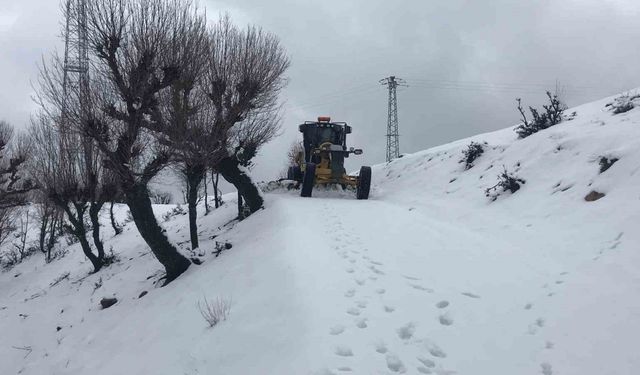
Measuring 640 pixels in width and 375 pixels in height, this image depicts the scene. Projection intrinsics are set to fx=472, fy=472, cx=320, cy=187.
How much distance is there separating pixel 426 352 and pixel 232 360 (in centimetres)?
179

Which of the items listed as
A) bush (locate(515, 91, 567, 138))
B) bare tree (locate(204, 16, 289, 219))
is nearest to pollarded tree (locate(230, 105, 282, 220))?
bare tree (locate(204, 16, 289, 219))

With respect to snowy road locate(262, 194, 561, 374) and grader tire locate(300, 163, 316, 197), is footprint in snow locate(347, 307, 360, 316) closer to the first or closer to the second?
snowy road locate(262, 194, 561, 374)

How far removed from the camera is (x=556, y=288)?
219 inches

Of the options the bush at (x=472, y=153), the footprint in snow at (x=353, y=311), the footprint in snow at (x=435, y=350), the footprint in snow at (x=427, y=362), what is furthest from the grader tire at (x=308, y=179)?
the footprint in snow at (x=427, y=362)

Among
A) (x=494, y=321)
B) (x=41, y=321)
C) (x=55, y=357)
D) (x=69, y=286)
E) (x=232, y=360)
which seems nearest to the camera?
(x=232, y=360)

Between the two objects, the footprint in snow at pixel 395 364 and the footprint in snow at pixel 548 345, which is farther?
the footprint in snow at pixel 548 345

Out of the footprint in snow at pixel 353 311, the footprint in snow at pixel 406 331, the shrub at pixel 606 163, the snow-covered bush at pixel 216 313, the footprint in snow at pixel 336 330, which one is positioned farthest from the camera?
the shrub at pixel 606 163

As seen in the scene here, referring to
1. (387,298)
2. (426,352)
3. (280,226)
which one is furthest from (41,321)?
(426,352)

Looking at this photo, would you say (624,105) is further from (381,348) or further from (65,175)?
(65,175)

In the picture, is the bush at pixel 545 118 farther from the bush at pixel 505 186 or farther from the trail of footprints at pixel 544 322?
the trail of footprints at pixel 544 322

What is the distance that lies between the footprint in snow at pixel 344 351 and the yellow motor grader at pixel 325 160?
12.2 m

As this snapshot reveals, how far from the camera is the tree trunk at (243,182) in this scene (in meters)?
15.4

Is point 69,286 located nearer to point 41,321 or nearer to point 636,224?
point 41,321

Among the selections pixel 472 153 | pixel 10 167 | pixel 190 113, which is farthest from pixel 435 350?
pixel 10 167
